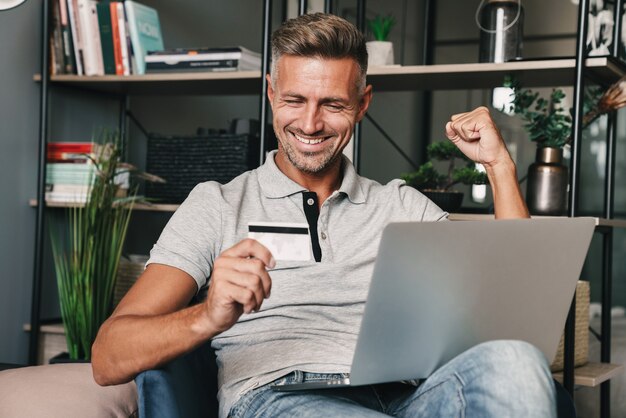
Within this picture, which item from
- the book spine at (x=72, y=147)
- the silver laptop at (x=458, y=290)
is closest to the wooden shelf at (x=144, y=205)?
the book spine at (x=72, y=147)

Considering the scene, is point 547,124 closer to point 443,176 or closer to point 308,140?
point 443,176

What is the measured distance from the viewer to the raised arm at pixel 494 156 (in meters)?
1.78

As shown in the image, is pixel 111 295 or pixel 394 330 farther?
pixel 111 295

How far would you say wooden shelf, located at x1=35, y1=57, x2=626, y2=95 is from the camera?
2.43 meters

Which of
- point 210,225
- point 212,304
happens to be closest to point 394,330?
point 212,304

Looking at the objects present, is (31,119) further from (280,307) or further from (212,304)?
(212,304)

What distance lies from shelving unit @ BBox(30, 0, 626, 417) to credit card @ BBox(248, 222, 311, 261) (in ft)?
4.10

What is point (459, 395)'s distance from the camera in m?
1.30

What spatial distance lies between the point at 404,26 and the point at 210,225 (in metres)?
4.04

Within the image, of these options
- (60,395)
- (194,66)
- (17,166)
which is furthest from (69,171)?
(60,395)

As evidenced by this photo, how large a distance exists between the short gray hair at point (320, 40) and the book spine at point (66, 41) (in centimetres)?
143

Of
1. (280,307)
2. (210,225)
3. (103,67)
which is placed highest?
(103,67)

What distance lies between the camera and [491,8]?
8.49 ft

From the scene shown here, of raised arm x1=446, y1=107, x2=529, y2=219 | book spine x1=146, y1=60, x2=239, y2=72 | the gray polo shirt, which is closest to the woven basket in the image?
raised arm x1=446, y1=107, x2=529, y2=219
